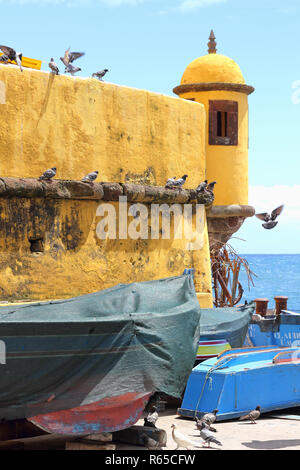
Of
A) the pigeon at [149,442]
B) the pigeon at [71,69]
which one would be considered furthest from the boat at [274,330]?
the pigeon at [149,442]

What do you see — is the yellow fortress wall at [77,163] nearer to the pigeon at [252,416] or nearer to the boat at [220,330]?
the boat at [220,330]

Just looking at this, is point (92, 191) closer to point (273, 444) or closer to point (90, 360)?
point (90, 360)

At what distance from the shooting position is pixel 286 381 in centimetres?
1323

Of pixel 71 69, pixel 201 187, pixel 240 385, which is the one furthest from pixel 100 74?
→ pixel 240 385

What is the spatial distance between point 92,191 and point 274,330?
6.36 metres

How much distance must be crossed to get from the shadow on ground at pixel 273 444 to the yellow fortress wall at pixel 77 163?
4747mm

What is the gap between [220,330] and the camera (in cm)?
1432

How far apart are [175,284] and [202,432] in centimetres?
237

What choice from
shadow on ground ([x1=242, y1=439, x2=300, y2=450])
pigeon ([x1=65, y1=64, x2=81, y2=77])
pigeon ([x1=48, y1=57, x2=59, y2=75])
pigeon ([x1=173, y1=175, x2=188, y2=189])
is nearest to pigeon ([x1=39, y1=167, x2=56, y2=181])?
pigeon ([x1=48, y1=57, x2=59, y2=75])

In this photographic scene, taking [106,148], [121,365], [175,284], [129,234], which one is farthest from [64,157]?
[121,365]

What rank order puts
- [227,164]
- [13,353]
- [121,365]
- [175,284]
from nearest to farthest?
[13,353] < [121,365] < [175,284] < [227,164]

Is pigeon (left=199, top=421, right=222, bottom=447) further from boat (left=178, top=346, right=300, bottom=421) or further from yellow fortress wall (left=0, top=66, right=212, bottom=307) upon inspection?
yellow fortress wall (left=0, top=66, right=212, bottom=307)

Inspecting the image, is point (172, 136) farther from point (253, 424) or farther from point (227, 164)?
point (253, 424)

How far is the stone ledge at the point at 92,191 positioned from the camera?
13102 millimetres
